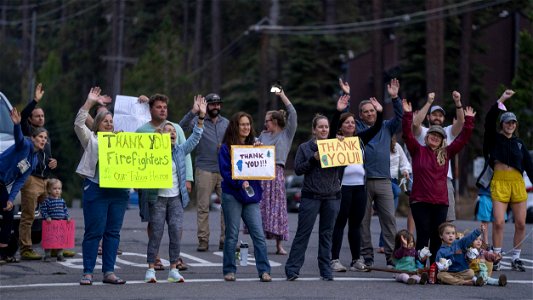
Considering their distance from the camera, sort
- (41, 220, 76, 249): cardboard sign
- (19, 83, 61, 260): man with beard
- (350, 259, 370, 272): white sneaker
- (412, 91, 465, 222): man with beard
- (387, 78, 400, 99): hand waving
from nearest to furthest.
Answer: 1. (387, 78, 400, 99): hand waving
2. (412, 91, 465, 222): man with beard
3. (350, 259, 370, 272): white sneaker
4. (41, 220, 76, 249): cardboard sign
5. (19, 83, 61, 260): man with beard

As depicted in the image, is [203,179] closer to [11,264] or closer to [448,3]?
[11,264]

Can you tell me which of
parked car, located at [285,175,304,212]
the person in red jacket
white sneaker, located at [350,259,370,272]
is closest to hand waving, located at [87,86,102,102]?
the person in red jacket

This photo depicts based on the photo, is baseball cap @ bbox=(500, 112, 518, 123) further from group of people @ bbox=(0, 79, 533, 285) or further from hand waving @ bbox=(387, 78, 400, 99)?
hand waving @ bbox=(387, 78, 400, 99)

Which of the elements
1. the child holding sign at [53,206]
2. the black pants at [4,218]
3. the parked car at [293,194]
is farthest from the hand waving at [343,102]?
the parked car at [293,194]

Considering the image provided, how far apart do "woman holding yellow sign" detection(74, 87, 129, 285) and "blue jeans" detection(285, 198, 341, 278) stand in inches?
73.1

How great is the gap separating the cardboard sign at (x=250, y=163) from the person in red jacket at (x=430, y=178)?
1635 mm

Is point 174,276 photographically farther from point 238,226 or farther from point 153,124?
point 153,124

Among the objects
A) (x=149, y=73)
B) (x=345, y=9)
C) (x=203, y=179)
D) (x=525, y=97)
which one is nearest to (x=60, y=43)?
(x=345, y=9)

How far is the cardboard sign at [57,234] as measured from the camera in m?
13.9

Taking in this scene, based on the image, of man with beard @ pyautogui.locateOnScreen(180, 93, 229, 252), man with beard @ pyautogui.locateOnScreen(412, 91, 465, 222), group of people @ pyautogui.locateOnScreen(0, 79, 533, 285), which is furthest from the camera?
man with beard @ pyautogui.locateOnScreen(180, 93, 229, 252)

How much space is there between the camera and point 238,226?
1220cm

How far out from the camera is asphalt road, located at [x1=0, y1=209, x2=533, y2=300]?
11.1m

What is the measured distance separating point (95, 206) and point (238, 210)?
152 centimetres

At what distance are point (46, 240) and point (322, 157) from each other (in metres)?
3.93
